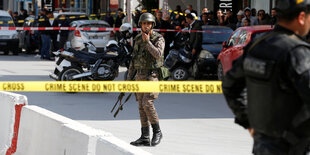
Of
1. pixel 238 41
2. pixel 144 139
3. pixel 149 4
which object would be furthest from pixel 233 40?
pixel 149 4

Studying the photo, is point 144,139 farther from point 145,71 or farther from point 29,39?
point 29,39

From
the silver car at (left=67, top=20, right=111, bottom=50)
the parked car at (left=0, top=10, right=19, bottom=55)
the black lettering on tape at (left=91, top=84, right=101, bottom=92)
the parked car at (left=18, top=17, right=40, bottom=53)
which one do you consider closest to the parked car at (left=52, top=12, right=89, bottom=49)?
the silver car at (left=67, top=20, right=111, bottom=50)

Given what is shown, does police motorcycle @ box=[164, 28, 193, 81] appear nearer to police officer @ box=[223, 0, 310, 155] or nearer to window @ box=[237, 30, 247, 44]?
window @ box=[237, 30, 247, 44]

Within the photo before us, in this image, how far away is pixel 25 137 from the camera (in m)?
7.31

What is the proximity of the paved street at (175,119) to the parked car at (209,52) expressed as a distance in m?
2.46

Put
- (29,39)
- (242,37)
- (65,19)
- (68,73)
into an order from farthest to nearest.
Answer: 1. (29,39)
2. (65,19)
3. (68,73)
4. (242,37)

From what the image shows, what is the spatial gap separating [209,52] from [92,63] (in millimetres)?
3848

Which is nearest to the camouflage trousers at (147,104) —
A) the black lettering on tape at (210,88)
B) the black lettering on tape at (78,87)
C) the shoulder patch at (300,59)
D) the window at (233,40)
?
the black lettering on tape at (210,88)

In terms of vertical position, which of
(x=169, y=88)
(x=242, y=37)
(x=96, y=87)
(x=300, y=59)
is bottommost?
(x=96, y=87)

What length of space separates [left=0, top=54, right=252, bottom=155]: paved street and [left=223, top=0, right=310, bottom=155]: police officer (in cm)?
440

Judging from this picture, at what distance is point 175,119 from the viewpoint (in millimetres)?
11273

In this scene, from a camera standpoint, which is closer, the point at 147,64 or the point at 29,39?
the point at 147,64

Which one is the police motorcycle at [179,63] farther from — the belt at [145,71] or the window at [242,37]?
the belt at [145,71]

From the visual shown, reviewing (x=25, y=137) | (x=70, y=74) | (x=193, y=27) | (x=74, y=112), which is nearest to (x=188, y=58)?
(x=193, y=27)
